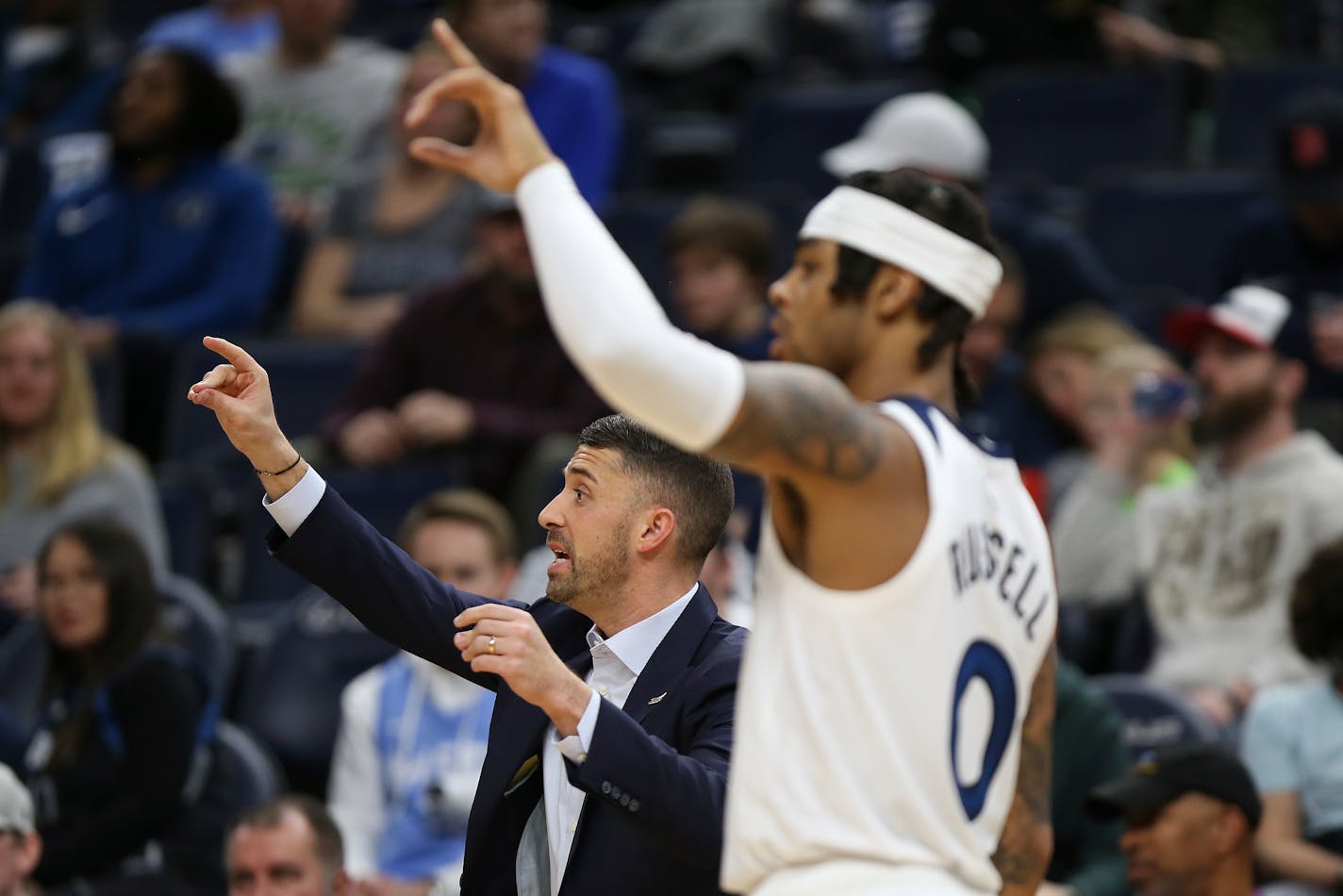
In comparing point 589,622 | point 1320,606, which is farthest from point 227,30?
point 589,622

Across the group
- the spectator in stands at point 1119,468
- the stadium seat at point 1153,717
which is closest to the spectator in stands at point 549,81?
the spectator in stands at point 1119,468

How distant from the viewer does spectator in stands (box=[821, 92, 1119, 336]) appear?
7828 mm

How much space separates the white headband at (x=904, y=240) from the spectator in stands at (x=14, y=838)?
10.4 feet

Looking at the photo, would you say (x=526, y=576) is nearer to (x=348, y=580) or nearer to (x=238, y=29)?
(x=348, y=580)

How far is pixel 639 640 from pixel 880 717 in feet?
2.86

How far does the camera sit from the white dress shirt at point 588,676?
344 cm

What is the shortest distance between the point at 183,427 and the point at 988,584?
577cm

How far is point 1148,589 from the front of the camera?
22.4 feet

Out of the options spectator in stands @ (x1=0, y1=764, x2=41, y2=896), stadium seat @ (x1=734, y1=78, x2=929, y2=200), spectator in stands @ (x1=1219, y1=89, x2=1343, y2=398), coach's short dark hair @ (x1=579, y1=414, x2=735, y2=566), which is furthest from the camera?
stadium seat @ (x1=734, y1=78, x2=929, y2=200)

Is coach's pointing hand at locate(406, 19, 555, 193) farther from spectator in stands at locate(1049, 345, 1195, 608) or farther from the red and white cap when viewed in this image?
the red and white cap

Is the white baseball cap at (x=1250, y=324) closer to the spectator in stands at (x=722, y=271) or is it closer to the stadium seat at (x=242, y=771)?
the spectator in stands at (x=722, y=271)

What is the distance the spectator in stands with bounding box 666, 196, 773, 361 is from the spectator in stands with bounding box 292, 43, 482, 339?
1.29 metres

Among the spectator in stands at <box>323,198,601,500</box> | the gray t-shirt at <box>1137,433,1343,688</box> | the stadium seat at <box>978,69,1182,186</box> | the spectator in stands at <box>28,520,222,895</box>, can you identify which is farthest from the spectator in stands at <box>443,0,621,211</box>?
the spectator in stands at <box>28,520,222,895</box>

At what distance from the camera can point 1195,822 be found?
5.26 m
